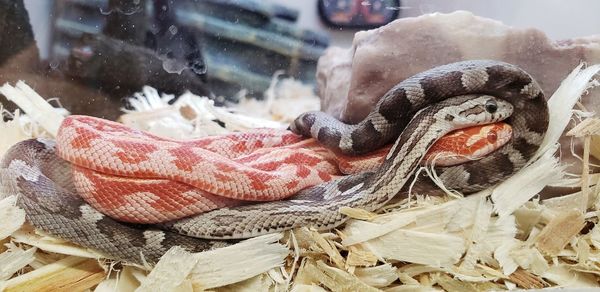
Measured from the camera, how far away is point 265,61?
142 inches

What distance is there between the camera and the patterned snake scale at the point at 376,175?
2.10 m

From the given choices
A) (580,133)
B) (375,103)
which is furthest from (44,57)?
(580,133)

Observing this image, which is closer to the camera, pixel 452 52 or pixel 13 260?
pixel 13 260

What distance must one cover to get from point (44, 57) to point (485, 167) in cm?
218

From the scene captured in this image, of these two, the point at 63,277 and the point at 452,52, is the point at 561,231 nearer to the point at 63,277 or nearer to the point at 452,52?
the point at 452,52

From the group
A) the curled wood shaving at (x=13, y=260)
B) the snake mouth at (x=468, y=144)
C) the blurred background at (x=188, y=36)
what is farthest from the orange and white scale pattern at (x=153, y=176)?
the blurred background at (x=188, y=36)

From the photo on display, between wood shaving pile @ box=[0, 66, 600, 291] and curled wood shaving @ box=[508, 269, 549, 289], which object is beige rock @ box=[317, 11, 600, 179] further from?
curled wood shaving @ box=[508, 269, 549, 289]

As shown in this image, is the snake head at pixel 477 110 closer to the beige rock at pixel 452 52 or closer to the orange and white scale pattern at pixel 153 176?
the orange and white scale pattern at pixel 153 176

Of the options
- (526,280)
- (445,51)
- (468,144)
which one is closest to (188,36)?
(445,51)

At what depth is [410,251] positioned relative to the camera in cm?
209

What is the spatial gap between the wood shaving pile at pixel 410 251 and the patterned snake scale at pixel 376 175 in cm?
5

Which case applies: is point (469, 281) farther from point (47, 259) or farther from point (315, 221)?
point (47, 259)

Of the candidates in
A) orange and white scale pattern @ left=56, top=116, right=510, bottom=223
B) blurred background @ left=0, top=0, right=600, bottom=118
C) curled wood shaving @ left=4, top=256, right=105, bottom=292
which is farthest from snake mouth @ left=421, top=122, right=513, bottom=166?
curled wood shaving @ left=4, top=256, right=105, bottom=292

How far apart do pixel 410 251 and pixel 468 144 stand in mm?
480
